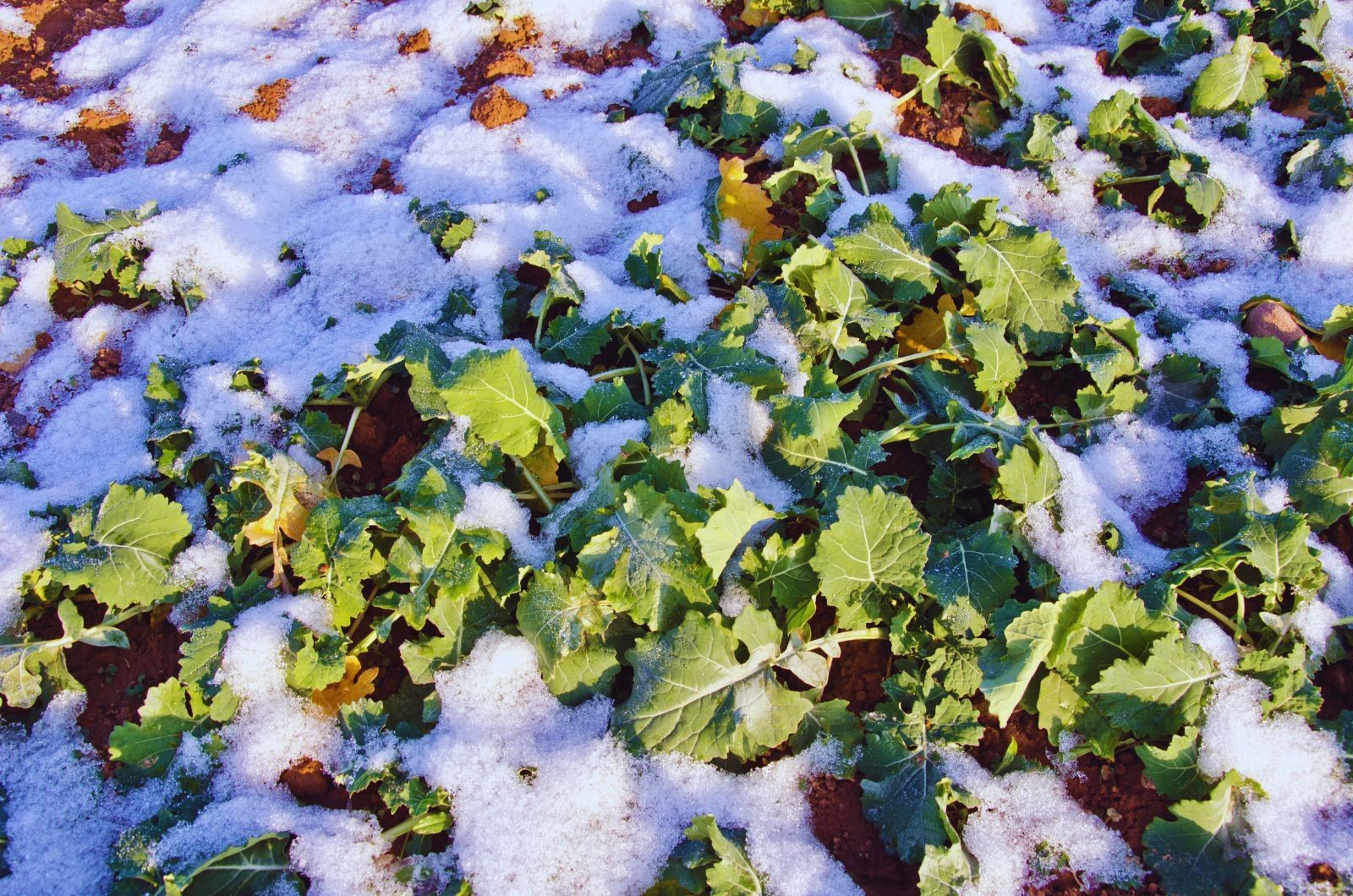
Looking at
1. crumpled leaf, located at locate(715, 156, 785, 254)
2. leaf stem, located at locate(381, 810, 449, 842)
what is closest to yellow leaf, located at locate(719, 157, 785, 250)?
crumpled leaf, located at locate(715, 156, 785, 254)

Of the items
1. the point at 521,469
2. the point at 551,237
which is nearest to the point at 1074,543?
the point at 521,469

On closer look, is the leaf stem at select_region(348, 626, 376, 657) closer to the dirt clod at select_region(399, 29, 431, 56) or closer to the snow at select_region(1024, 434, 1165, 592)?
the snow at select_region(1024, 434, 1165, 592)

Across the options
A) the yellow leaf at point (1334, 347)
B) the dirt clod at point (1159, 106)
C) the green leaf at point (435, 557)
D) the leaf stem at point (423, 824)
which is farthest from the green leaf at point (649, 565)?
the dirt clod at point (1159, 106)

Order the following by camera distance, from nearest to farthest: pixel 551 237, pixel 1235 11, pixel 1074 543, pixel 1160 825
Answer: pixel 1160 825, pixel 1074 543, pixel 551 237, pixel 1235 11

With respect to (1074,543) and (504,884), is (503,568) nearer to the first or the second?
(504,884)

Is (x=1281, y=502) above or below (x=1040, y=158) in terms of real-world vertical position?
below

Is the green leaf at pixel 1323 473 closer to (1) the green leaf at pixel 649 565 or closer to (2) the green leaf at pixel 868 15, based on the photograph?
(1) the green leaf at pixel 649 565

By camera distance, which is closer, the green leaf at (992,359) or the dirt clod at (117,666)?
the dirt clod at (117,666)
